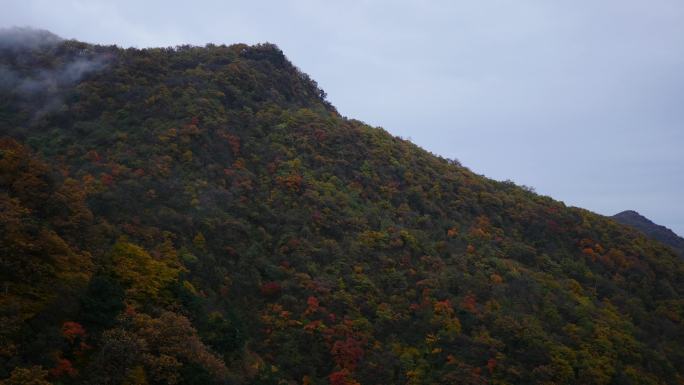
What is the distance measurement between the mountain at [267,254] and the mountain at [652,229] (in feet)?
72.0

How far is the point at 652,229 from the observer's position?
65.7 m

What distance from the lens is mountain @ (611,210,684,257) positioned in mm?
59969

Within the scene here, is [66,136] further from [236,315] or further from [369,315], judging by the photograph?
[369,315]

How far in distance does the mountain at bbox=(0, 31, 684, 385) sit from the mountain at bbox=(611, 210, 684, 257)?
72.0 ft

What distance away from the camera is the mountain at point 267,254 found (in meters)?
18.5

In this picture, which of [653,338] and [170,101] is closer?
[653,338]

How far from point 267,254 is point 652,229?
2177 inches

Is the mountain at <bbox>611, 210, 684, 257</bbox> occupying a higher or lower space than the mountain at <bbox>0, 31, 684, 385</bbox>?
higher

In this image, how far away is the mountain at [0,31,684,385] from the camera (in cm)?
1848

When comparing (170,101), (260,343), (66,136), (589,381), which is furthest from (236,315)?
(170,101)

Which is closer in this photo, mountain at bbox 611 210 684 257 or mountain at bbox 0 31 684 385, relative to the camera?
mountain at bbox 0 31 684 385

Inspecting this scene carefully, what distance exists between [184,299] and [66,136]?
20433 mm

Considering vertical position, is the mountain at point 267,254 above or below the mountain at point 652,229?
below

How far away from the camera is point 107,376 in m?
16.4
